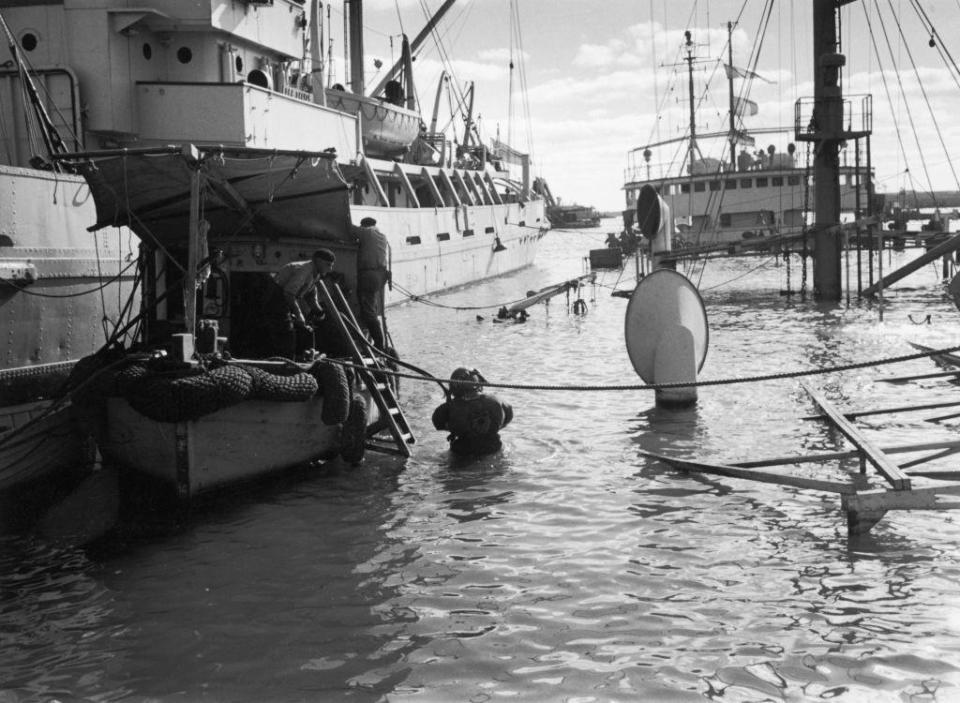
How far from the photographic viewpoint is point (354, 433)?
10422mm

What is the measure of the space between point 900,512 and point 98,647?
255 inches

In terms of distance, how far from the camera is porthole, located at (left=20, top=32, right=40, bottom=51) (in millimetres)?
17359

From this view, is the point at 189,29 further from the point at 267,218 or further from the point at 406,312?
the point at 406,312

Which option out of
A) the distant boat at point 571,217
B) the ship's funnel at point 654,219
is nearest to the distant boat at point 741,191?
the ship's funnel at point 654,219

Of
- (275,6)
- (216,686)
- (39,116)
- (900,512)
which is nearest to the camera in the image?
(216,686)

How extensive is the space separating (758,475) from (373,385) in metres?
4.39

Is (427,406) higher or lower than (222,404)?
lower

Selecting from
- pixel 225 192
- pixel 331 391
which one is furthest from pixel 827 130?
pixel 331 391

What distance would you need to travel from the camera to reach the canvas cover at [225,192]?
9695 mm

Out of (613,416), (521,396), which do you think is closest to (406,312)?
(521,396)

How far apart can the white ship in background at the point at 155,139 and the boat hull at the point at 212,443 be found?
1744 mm

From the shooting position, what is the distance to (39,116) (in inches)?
484

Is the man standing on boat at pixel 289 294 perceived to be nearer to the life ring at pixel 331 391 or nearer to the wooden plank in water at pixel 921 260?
the life ring at pixel 331 391

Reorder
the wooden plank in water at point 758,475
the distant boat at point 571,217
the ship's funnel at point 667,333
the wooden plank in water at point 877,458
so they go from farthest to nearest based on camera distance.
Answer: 1. the distant boat at point 571,217
2. the ship's funnel at point 667,333
3. the wooden plank in water at point 758,475
4. the wooden plank in water at point 877,458
